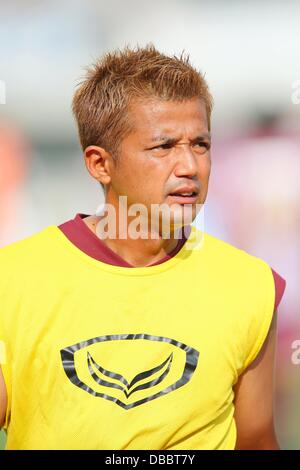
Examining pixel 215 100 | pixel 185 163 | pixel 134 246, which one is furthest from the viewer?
pixel 215 100

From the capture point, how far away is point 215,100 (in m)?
3.64

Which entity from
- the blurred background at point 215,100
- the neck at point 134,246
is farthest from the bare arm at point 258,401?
the blurred background at point 215,100

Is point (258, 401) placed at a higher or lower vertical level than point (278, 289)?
lower

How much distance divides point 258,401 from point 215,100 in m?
2.31

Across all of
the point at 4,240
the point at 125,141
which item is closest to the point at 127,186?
the point at 125,141

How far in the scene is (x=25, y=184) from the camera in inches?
142

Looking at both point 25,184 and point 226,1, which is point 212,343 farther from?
point 226,1

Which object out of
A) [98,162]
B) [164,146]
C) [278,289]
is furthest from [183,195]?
[278,289]

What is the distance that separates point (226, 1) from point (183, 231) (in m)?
2.53

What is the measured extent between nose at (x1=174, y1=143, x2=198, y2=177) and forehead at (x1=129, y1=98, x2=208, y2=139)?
0.11 feet

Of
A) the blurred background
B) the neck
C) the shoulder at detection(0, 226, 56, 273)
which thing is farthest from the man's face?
the blurred background

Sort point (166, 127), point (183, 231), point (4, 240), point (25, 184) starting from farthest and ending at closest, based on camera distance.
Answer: point (25, 184) → point (4, 240) → point (183, 231) → point (166, 127)

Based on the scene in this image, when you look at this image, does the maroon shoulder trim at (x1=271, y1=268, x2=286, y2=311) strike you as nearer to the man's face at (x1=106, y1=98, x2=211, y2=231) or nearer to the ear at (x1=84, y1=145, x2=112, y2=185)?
the man's face at (x1=106, y1=98, x2=211, y2=231)

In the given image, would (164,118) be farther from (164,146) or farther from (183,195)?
(183,195)
